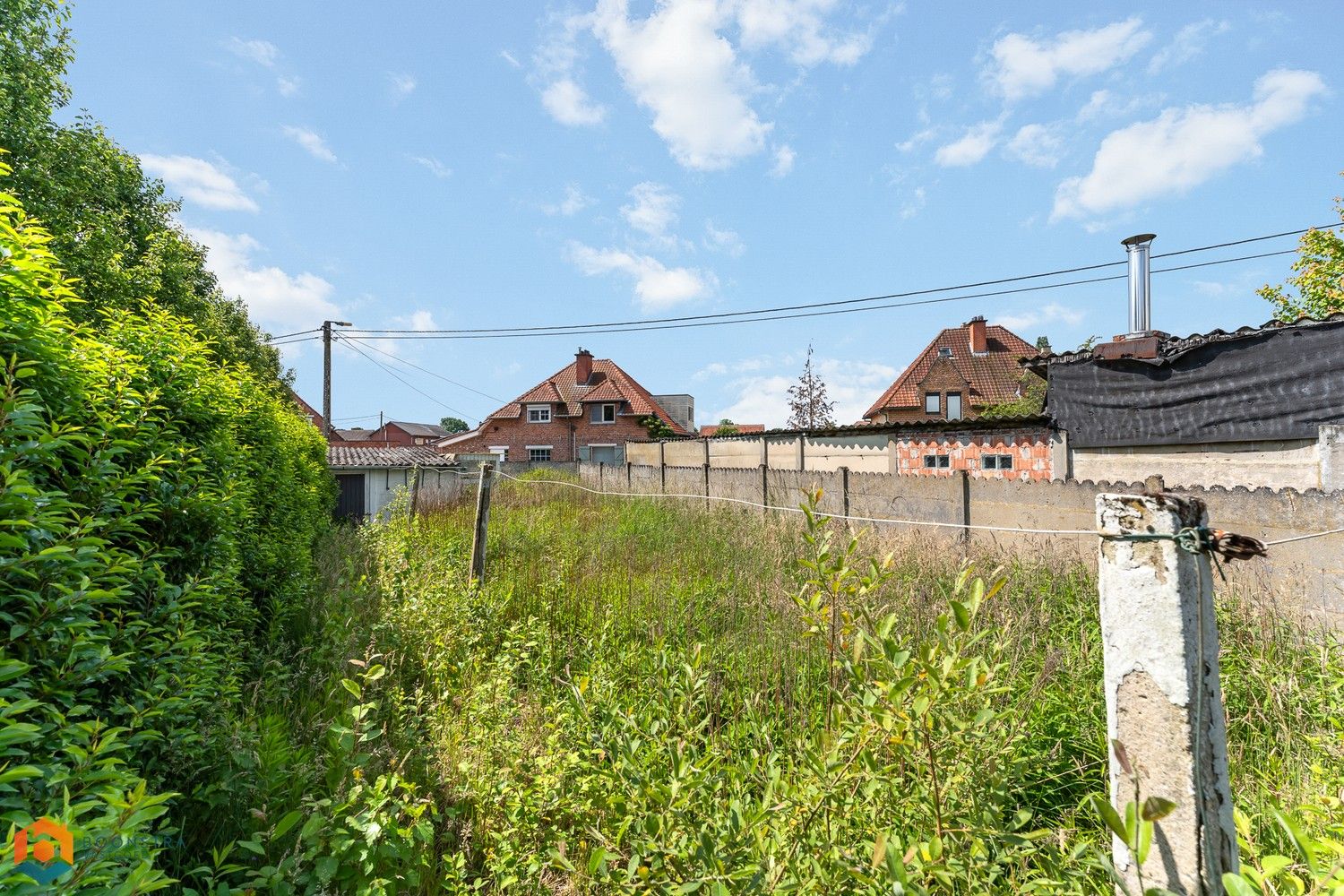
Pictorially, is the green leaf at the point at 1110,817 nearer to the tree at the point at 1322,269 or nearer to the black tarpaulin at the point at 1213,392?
the black tarpaulin at the point at 1213,392

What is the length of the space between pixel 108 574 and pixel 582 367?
109 ft

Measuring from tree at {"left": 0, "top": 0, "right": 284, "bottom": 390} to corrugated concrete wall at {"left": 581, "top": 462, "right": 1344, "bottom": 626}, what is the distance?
32.3ft

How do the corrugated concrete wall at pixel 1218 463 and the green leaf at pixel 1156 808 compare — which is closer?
the green leaf at pixel 1156 808

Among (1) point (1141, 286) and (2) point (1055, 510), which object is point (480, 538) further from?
(1) point (1141, 286)

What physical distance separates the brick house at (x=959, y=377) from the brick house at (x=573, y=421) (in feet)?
41.7

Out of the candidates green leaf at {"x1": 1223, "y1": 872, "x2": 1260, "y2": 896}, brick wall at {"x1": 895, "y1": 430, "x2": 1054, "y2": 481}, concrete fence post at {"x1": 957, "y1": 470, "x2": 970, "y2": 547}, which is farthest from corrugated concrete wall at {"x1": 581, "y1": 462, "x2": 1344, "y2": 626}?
brick wall at {"x1": 895, "y1": 430, "x2": 1054, "y2": 481}

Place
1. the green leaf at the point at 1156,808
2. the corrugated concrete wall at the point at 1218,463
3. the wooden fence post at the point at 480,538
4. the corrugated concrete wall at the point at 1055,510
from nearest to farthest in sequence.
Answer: the green leaf at the point at 1156,808, the corrugated concrete wall at the point at 1055,510, the wooden fence post at the point at 480,538, the corrugated concrete wall at the point at 1218,463

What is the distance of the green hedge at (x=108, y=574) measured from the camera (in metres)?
1.38

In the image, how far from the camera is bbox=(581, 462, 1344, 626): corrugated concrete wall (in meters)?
3.75

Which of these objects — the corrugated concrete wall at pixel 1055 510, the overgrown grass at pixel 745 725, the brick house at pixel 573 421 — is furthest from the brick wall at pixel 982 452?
the brick house at pixel 573 421

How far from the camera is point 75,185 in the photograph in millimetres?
11570

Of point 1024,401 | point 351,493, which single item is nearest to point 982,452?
point 1024,401

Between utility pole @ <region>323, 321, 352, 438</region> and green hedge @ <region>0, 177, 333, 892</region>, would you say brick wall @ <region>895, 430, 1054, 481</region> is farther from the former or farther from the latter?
utility pole @ <region>323, 321, 352, 438</region>

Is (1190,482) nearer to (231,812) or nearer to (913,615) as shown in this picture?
(913,615)
